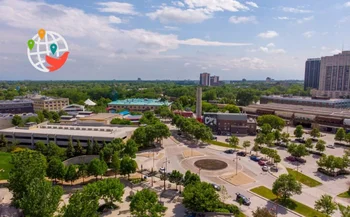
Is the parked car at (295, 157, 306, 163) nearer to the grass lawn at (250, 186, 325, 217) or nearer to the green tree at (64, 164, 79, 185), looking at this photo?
the grass lawn at (250, 186, 325, 217)

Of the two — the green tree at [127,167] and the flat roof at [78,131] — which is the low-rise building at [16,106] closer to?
the flat roof at [78,131]

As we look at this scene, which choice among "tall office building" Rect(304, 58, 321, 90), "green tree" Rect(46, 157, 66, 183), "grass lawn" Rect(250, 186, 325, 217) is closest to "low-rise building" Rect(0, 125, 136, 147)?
"green tree" Rect(46, 157, 66, 183)

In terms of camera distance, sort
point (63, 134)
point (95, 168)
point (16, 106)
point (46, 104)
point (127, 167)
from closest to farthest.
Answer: point (95, 168) < point (127, 167) < point (63, 134) < point (16, 106) < point (46, 104)

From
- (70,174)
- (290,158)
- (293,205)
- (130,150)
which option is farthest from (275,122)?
(70,174)

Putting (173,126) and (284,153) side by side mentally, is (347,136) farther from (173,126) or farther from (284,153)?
(173,126)

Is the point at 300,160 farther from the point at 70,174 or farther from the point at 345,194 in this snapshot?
the point at 70,174

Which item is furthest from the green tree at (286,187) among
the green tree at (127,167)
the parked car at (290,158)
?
the green tree at (127,167)

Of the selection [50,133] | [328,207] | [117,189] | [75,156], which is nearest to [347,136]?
Answer: [328,207]
